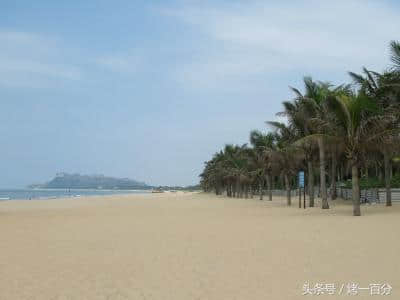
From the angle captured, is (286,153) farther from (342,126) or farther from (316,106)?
(342,126)

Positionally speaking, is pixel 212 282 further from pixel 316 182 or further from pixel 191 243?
pixel 316 182

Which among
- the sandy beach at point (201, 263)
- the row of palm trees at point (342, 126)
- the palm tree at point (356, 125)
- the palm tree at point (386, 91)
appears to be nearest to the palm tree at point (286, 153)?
the row of palm trees at point (342, 126)

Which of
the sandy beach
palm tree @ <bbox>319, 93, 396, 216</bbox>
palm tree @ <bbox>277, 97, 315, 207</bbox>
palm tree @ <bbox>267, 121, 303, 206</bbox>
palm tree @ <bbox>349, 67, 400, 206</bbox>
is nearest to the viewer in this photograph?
the sandy beach

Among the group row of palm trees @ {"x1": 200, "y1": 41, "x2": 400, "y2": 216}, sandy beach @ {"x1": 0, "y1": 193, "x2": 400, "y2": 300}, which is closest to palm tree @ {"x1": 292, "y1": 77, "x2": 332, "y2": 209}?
row of palm trees @ {"x1": 200, "y1": 41, "x2": 400, "y2": 216}

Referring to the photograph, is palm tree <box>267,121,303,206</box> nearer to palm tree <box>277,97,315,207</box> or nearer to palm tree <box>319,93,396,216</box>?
palm tree <box>277,97,315,207</box>

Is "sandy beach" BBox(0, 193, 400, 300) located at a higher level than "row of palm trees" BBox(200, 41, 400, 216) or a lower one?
lower

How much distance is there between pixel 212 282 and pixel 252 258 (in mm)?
2588

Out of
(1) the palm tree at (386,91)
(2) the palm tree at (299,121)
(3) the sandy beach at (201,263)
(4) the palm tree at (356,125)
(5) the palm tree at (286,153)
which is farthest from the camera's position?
(5) the palm tree at (286,153)

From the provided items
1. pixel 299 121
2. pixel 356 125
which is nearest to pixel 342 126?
pixel 356 125

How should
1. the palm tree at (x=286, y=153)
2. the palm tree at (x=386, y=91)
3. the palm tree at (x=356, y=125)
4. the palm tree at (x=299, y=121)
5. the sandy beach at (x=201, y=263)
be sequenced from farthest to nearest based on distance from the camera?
the palm tree at (x=286, y=153), the palm tree at (x=299, y=121), the palm tree at (x=386, y=91), the palm tree at (x=356, y=125), the sandy beach at (x=201, y=263)

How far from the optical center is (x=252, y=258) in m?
10.6

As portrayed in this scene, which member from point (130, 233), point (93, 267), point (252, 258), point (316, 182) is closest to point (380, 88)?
point (130, 233)

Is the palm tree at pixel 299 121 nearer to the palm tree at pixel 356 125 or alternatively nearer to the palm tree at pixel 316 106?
the palm tree at pixel 316 106

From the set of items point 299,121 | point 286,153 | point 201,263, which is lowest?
point 201,263
